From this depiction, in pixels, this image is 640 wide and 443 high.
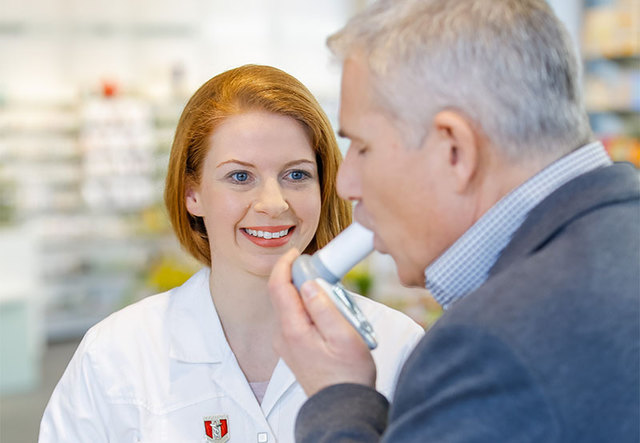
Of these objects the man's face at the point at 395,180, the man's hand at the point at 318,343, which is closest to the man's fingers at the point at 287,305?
the man's hand at the point at 318,343

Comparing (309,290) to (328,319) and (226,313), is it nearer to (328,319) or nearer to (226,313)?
(328,319)

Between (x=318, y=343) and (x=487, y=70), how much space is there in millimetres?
463

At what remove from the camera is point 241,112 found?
6.33ft

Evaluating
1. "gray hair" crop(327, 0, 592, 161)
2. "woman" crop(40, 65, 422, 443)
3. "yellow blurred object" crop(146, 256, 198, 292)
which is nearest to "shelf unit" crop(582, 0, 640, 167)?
"yellow blurred object" crop(146, 256, 198, 292)

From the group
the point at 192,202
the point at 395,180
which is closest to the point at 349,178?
the point at 395,180

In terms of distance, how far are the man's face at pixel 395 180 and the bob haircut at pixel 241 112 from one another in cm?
78

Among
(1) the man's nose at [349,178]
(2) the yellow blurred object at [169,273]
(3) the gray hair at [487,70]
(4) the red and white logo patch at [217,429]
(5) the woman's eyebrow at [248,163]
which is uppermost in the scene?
(3) the gray hair at [487,70]

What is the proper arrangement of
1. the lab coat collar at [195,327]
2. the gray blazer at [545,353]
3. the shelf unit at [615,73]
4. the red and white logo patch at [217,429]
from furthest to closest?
the shelf unit at [615,73], the lab coat collar at [195,327], the red and white logo patch at [217,429], the gray blazer at [545,353]

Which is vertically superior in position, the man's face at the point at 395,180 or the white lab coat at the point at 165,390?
the man's face at the point at 395,180

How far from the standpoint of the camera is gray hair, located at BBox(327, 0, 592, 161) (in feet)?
3.38

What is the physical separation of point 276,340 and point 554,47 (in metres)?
0.61

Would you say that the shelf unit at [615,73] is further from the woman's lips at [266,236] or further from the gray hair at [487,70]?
the gray hair at [487,70]

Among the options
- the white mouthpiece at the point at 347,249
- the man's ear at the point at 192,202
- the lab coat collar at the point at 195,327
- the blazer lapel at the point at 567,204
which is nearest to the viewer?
the blazer lapel at the point at 567,204

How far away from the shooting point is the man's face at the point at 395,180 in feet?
3.54
